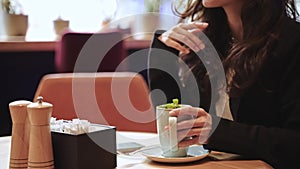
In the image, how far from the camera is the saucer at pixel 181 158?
1176 mm

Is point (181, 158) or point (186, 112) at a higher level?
point (186, 112)

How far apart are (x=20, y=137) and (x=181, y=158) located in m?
0.38

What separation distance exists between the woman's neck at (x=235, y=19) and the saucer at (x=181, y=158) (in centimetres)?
52

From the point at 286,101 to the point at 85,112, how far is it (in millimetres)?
894

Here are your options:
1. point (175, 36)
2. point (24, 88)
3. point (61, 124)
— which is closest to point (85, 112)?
point (175, 36)

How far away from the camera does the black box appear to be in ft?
3.43

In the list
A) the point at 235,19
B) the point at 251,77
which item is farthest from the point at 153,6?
the point at 251,77

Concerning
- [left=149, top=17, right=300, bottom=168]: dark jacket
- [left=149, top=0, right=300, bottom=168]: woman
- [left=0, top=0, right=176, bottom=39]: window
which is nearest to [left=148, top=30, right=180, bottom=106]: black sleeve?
[left=149, top=0, right=300, bottom=168]: woman

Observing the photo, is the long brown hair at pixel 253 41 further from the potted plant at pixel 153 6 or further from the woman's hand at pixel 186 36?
the potted plant at pixel 153 6

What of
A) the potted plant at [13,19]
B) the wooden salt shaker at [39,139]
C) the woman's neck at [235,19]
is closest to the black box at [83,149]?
the wooden salt shaker at [39,139]

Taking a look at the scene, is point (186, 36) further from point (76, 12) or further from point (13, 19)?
point (76, 12)

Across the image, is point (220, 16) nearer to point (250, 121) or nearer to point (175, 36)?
point (175, 36)

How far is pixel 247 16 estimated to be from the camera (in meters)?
1.59

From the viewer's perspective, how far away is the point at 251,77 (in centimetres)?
146
